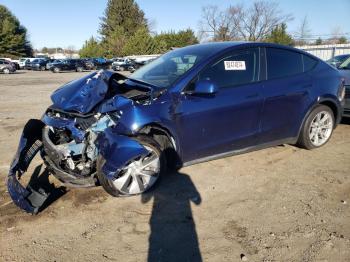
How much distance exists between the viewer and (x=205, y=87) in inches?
162

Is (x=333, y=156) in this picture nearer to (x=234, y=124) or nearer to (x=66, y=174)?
(x=234, y=124)

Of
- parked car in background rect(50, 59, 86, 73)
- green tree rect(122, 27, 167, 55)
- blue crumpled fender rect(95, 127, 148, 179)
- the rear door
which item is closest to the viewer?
blue crumpled fender rect(95, 127, 148, 179)

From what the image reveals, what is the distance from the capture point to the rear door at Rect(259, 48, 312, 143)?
4.89 m

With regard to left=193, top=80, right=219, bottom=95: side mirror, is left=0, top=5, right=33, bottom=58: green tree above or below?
above

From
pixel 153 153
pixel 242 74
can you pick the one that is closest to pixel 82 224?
pixel 153 153

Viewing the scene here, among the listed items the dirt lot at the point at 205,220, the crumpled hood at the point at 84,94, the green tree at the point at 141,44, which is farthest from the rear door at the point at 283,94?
the green tree at the point at 141,44

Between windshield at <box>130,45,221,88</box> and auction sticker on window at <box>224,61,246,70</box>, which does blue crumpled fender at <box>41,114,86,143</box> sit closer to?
windshield at <box>130,45,221,88</box>

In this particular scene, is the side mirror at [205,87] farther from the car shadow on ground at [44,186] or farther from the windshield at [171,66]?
the car shadow on ground at [44,186]

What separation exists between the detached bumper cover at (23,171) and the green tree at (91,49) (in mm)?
64175

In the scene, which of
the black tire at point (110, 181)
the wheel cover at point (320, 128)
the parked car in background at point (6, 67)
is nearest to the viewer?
the black tire at point (110, 181)

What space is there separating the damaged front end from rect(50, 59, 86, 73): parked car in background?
36.1 meters

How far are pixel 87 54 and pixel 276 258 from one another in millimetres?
70311

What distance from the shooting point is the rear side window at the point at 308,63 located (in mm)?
5395

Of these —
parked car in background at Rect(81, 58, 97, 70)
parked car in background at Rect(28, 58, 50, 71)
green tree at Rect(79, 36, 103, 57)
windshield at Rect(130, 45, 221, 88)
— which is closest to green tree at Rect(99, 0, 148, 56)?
green tree at Rect(79, 36, 103, 57)
